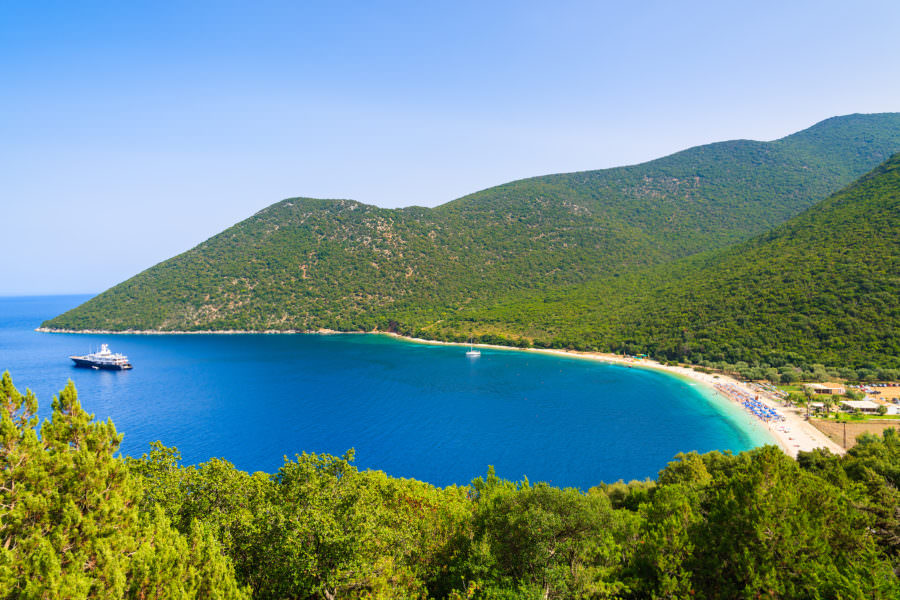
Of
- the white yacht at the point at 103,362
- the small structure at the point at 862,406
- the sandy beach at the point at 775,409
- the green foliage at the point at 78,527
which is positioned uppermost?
the green foliage at the point at 78,527

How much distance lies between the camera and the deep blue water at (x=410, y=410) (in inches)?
2377

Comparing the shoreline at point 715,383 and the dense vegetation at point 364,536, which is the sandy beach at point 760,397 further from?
the dense vegetation at point 364,536

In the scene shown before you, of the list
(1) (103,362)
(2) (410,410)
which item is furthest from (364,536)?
(1) (103,362)

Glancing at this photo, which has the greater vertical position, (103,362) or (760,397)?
(103,362)

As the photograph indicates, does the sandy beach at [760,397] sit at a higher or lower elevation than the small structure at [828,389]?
lower

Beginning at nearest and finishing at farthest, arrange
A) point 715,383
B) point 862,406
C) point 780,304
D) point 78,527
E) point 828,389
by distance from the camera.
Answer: point 78,527 < point 862,406 < point 828,389 < point 715,383 < point 780,304

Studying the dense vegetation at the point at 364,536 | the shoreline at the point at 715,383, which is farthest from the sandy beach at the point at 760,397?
the dense vegetation at the point at 364,536

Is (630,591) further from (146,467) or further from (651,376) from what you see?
(651,376)

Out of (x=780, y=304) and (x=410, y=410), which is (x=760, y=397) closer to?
(x=780, y=304)

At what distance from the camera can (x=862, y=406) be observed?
229ft

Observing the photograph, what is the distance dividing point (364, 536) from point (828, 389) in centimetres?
9722

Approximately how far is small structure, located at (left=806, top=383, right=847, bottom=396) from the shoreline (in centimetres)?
642

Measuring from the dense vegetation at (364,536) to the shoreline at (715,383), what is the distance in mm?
45531

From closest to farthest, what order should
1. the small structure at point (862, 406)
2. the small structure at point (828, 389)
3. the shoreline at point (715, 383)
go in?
1. the shoreline at point (715, 383)
2. the small structure at point (862, 406)
3. the small structure at point (828, 389)
